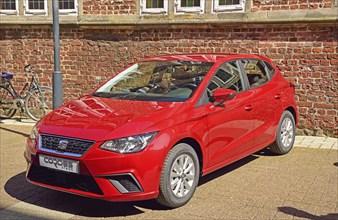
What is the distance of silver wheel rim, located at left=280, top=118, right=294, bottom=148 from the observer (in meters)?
6.84

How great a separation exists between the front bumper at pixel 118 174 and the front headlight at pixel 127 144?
4cm

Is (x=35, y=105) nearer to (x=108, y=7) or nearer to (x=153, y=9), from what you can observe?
(x=108, y=7)

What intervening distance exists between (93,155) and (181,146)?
37.7 inches

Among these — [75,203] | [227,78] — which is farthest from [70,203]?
[227,78]

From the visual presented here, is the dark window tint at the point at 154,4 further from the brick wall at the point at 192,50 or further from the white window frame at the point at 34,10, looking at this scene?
the white window frame at the point at 34,10

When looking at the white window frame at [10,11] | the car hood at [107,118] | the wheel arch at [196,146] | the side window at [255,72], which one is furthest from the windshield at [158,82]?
the white window frame at [10,11]

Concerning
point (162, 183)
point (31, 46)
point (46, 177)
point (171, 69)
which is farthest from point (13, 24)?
point (162, 183)

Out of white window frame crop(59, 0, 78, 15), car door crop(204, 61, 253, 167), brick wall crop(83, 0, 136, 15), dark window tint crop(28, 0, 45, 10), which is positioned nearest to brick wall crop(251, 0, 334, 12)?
brick wall crop(83, 0, 136, 15)

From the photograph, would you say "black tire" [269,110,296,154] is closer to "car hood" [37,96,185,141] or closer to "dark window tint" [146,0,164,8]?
"car hood" [37,96,185,141]

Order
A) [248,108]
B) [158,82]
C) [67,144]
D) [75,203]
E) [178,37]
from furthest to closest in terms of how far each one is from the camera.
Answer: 1. [178,37]
2. [248,108]
3. [158,82]
4. [75,203]
5. [67,144]

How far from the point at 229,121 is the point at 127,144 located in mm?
1621

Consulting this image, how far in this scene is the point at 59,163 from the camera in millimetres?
4320

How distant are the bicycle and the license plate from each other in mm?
5943

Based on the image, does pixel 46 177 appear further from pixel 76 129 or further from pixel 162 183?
pixel 162 183
